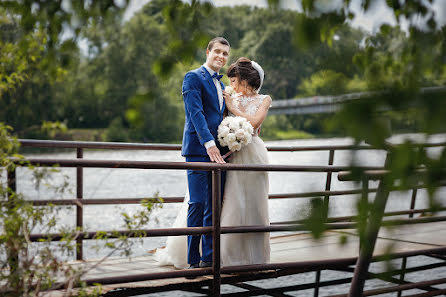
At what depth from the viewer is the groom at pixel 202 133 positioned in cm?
416

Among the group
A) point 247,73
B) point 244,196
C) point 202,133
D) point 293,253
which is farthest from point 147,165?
point 293,253

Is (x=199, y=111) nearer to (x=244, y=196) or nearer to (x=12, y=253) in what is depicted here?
(x=244, y=196)

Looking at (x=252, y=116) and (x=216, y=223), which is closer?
(x=216, y=223)

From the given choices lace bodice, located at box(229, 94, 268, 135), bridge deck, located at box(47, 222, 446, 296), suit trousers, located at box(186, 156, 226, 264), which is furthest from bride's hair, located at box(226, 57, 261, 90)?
bridge deck, located at box(47, 222, 446, 296)

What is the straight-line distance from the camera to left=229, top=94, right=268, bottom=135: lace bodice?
15.2 ft

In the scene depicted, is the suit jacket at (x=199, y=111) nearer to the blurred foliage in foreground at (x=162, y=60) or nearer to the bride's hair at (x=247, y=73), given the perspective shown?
the blurred foliage in foreground at (x=162, y=60)

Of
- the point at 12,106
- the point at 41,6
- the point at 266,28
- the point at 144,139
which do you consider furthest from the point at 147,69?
the point at 41,6

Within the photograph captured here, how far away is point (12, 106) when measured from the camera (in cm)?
3422

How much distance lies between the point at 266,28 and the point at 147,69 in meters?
17.6

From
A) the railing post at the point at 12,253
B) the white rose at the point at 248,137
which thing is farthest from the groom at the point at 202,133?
the railing post at the point at 12,253

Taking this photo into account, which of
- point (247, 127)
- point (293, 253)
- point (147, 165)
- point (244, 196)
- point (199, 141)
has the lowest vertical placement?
point (293, 253)

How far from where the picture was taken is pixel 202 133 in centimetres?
413

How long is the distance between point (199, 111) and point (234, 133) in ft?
1.05

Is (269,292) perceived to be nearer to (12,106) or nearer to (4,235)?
(4,235)
